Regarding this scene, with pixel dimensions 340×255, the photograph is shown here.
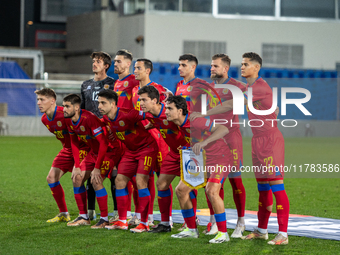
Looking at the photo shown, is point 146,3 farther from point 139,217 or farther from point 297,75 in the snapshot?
point 139,217

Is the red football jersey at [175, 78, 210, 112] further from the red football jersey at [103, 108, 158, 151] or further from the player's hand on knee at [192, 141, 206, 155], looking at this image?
the player's hand on knee at [192, 141, 206, 155]

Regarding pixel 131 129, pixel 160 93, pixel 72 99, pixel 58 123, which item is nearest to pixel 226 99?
pixel 160 93

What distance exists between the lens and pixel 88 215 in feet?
20.0

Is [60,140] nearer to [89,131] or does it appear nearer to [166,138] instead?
[89,131]

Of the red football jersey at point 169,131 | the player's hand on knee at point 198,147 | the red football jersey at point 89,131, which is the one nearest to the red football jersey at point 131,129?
the red football jersey at point 89,131

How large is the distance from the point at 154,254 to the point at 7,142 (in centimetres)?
1471

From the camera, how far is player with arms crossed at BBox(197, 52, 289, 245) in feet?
16.4

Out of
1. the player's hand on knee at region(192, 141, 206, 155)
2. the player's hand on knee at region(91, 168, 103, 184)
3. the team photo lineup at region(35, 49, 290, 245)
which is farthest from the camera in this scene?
the player's hand on knee at region(91, 168, 103, 184)

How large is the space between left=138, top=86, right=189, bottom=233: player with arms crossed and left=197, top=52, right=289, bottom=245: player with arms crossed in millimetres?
789

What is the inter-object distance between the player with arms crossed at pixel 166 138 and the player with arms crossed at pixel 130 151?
224 millimetres

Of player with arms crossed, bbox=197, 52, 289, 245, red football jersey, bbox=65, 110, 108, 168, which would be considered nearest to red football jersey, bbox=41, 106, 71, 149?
red football jersey, bbox=65, 110, 108, 168

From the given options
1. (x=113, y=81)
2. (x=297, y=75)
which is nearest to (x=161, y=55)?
(x=297, y=75)

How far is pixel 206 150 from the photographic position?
5.20 meters

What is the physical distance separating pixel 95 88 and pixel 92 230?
187 cm
